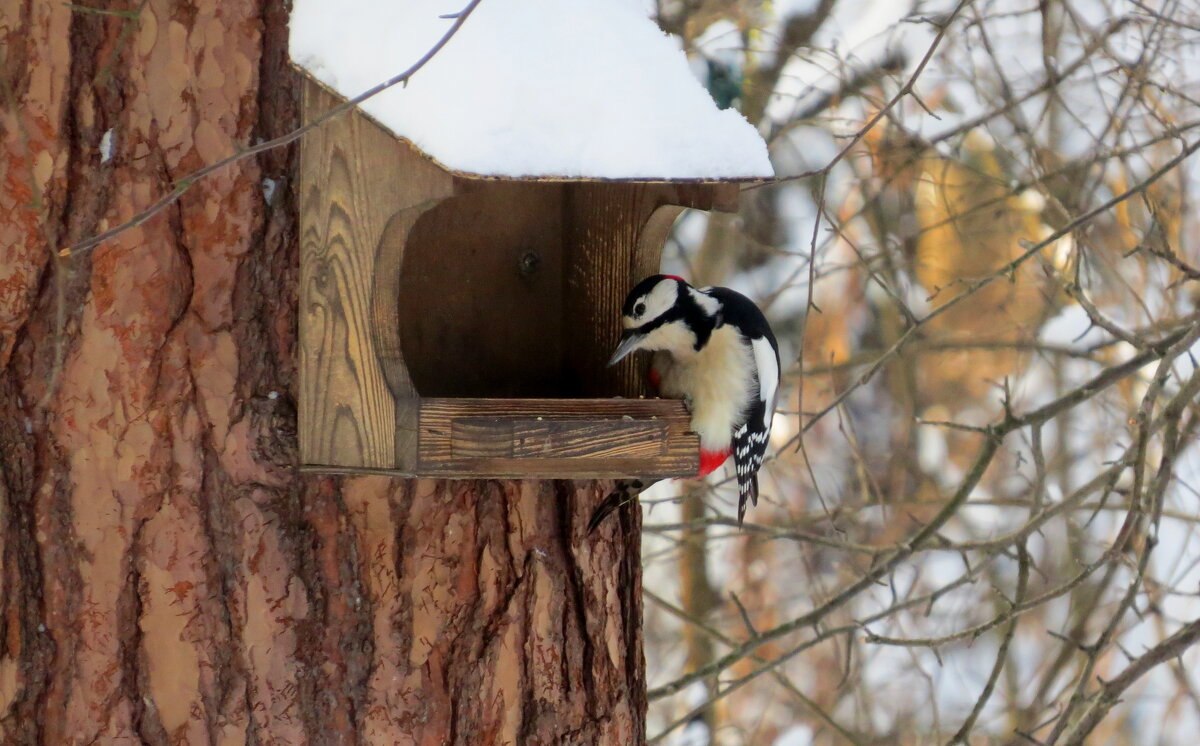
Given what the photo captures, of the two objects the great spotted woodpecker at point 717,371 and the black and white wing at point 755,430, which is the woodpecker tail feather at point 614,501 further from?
the black and white wing at point 755,430

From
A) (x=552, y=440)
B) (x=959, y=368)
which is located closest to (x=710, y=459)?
(x=552, y=440)

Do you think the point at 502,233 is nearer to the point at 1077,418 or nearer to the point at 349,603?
the point at 349,603

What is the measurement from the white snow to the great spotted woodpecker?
69 centimetres

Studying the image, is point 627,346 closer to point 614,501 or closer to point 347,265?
point 614,501

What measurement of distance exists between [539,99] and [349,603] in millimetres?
1049

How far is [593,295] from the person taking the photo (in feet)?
9.99

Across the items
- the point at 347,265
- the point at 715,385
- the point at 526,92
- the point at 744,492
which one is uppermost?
the point at 526,92

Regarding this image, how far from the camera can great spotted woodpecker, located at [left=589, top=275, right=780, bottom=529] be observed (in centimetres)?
312

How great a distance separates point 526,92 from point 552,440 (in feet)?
2.00

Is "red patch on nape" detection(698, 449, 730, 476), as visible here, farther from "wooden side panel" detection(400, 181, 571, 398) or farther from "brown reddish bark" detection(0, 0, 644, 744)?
"brown reddish bark" detection(0, 0, 644, 744)

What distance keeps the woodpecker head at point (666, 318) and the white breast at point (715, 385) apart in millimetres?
38

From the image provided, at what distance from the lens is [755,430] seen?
326 centimetres

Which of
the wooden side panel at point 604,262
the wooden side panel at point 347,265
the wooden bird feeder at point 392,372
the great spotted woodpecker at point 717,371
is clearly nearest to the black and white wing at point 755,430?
the great spotted woodpecker at point 717,371

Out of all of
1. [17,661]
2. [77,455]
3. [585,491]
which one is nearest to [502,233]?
[585,491]
